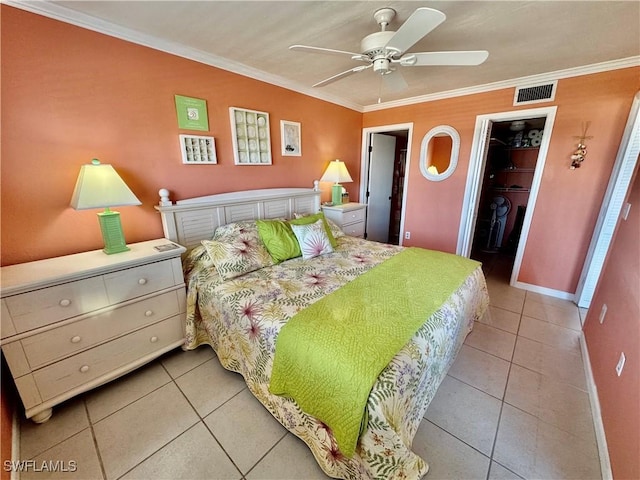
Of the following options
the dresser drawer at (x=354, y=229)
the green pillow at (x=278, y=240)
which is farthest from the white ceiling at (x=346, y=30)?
the dresser drawer at (x=354, y=229)

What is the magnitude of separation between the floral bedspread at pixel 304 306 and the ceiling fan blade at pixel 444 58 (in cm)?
143

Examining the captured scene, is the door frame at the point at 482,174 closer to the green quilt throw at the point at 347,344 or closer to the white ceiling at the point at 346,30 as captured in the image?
the white ceiling at the point at 346,30

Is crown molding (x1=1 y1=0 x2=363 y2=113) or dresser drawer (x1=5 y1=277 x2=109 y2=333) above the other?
crown molding (x1=1 y1=0 x2=363 y2=113)

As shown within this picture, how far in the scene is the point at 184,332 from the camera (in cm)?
198

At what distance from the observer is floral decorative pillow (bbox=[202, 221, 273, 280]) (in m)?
1.88

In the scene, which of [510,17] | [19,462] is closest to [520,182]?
[510,17]

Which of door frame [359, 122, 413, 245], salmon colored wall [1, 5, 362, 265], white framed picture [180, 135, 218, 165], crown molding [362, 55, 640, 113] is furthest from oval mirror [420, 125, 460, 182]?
white framed picture [180, 135, 218, 165]

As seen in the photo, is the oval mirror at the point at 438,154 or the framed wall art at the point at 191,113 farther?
the oval mirror at the point at 438,154

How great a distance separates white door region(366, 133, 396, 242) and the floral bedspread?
6.93 feet

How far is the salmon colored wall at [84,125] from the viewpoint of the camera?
4.94 ft

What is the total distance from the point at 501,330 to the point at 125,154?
3.46 metres

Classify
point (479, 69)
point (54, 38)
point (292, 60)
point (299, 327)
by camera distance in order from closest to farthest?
1. point (299, 327)
2. point (54, 38)
3. point (292, 60)
4. point (479, 69)

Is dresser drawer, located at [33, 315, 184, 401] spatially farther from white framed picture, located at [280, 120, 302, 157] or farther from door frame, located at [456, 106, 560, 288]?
door frame, located at [456, 106, 560, 288]

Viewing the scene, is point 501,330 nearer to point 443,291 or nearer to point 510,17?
point 443,291
